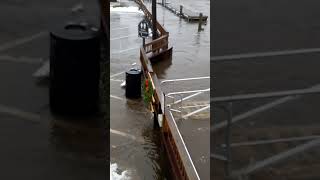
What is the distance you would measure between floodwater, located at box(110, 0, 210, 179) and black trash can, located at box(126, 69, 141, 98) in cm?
8

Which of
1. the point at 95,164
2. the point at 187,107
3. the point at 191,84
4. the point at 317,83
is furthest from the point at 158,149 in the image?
the point at 95,164

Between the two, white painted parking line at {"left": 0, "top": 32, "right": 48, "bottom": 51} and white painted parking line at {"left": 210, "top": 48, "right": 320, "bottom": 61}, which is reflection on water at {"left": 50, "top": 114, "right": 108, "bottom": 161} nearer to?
white painted parking line at {"left": 0, "top": 32, "right": 48, "bottom": 51}

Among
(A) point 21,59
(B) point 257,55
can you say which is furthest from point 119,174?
(A) point 21,59

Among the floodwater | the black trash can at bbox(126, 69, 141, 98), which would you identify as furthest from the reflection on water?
the black trash can at bbox(126, 69, 141, 98)

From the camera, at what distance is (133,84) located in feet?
13.9

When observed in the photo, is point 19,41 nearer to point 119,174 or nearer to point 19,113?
point 19,113

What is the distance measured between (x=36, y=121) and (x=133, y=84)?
3.93 m

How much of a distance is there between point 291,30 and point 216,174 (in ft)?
0.66

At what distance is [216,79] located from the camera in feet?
1.52

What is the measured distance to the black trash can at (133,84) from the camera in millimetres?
4199

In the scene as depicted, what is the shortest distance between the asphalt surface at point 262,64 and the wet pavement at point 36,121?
169 mm

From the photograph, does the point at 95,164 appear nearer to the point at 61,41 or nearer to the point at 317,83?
the point at 61,41

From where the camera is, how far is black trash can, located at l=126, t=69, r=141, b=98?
4.20 metres

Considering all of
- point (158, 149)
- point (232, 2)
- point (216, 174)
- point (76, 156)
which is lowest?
point (158, 149)
